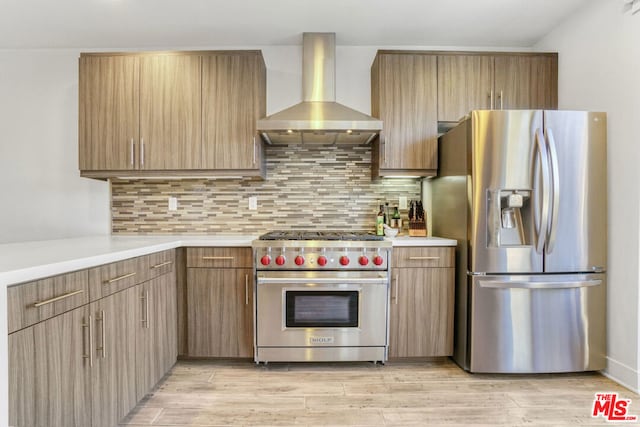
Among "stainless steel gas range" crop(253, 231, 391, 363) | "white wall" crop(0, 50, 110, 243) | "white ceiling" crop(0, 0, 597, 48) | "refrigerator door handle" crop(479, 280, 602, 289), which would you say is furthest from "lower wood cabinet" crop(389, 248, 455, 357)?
"white wall" crop(0, 50, 110, 243)

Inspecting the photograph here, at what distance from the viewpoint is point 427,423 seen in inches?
69.7

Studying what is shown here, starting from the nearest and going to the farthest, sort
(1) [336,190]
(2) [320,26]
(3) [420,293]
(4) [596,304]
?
(4) [596,304] < (3) [420,293] < (2) [320,26] < (1) [336,190]

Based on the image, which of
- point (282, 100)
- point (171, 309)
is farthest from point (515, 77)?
point (171, 309)

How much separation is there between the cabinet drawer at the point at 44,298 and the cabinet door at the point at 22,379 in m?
0.04

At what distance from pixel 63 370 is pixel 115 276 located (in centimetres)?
45

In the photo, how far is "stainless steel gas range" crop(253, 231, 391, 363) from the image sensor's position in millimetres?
2326

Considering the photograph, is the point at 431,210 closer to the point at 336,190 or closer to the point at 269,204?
the point at 336,190

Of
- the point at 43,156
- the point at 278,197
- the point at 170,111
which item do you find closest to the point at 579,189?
the point at 278,197

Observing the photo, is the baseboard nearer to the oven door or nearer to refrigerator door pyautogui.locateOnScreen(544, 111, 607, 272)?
refrigerator door pyautogui.locateOnScreen(544, 111, 607, 272)

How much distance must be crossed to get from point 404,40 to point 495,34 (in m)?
0.72

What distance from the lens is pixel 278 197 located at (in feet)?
9.96

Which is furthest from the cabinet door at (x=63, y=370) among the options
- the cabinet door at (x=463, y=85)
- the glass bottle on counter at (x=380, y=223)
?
the cabinet door at (x=463, y=85)

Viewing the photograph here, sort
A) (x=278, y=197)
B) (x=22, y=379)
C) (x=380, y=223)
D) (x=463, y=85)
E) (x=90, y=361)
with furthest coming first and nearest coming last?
(x=278, y=197) < (x=380, y=223) < (x=463, y=85) < (x=90, y=361) < (x=22, y=379)

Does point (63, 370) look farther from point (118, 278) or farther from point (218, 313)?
point (218, 313)
